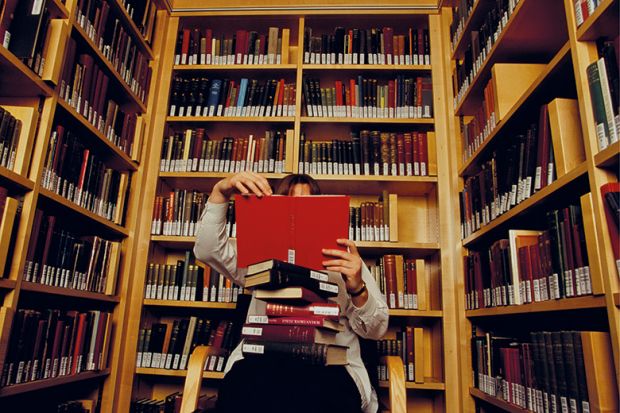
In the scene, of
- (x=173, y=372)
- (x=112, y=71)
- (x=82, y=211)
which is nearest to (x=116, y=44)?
(x=112, y=71)

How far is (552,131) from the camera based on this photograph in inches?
54.9

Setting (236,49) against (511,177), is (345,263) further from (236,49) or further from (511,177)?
(236,49)

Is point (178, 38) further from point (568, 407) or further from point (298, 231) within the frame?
point (568, 407)

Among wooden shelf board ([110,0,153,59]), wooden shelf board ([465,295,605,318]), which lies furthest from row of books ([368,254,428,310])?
wooden shelf board ([110,0,153,59])

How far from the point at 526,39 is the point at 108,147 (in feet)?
6.32

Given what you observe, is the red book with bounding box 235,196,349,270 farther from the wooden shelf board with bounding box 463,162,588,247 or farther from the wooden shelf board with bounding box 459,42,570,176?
the wooden shelf board with bounding box 459,42,570,176

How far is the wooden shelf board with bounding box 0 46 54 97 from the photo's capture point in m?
1.48

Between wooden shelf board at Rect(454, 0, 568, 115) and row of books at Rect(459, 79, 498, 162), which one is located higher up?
wooden shelf board at Rect(454, 0, 568, 115)

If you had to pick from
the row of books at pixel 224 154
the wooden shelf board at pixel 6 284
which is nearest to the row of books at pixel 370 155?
the row of books at pixel 224 154

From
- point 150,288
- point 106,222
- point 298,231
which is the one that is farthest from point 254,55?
point 298,231

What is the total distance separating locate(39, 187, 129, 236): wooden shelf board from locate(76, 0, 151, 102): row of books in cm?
74

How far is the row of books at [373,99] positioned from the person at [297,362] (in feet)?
2.71

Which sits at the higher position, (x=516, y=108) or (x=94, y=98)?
(x=94, y=98)

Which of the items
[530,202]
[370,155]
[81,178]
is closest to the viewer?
[530,202]
